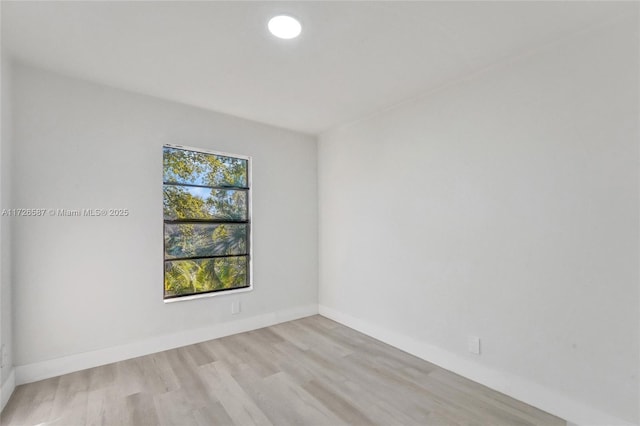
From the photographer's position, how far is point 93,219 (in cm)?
258

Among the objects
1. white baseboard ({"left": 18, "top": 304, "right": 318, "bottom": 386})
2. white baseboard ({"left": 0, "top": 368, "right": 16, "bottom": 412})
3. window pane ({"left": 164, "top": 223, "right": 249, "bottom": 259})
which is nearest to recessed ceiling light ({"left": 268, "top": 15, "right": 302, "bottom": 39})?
window pane ({"left": 164, "top": 223, "right": 249, "bottom": 259})

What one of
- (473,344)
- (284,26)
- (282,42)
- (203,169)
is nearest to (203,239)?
(203,169)

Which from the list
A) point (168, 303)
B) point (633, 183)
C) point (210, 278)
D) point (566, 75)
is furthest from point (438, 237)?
point (168, 303)

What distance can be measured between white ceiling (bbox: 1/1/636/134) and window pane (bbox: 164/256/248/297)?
170 cm

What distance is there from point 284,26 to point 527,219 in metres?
2.10

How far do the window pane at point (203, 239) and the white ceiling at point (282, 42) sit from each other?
133 cm

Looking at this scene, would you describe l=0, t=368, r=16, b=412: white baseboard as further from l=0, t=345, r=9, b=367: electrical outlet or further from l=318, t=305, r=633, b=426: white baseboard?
Result: l=318, t=305, r=633, b=426: white baseboard

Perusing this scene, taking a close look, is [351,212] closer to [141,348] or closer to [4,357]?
[141,348]

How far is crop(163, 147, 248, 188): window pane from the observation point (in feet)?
9.92

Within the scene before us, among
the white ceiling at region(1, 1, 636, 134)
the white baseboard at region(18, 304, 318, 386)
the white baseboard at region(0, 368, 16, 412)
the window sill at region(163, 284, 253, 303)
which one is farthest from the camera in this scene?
the window sill at region(163, 284, 253, 303)

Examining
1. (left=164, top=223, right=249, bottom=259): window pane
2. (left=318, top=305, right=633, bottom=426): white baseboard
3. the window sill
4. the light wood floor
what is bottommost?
the light wood floor

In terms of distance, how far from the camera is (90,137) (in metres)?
2.58

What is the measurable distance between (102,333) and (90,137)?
1.71 meters

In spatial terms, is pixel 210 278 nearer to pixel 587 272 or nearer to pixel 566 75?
pixel 587 272
